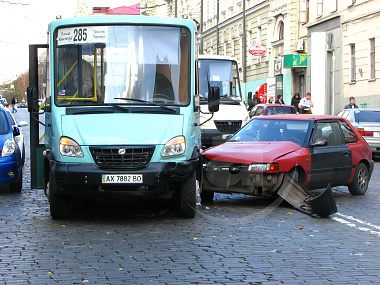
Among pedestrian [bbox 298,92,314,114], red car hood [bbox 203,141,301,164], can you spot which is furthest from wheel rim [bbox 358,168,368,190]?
pedestrian [bbox 298,92,314,114]

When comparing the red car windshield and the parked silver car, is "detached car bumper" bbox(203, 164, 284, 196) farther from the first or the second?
the parked silver car

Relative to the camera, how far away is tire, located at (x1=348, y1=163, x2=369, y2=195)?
47.7 feet

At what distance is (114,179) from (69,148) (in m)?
0.72

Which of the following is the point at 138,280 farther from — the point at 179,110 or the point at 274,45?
the point at 274,45

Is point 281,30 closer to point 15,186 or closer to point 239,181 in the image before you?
point 15,186

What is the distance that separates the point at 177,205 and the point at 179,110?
1.33m

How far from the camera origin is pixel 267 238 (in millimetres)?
9953

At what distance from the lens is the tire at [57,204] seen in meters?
11.2

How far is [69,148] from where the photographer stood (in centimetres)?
1084

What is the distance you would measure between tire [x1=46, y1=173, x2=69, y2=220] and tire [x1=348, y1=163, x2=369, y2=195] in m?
5.40

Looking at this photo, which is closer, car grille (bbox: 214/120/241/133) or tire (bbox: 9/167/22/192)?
tire (bbox: 9/167/22/192)

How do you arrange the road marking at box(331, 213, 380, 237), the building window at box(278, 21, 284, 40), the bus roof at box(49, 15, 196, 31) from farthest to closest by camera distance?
the building window at box(278, 21, 284, 40)
the bus roof at box(49, 15, 196, 31)
the road marking at box(331, 213, 380, 237)

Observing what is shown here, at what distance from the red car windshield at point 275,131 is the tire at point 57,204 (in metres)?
3.98

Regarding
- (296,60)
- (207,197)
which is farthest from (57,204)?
(296,60)
